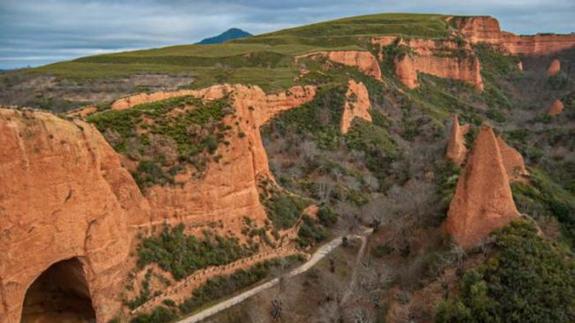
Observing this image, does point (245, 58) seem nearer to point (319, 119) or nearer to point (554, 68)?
point (319, 119)

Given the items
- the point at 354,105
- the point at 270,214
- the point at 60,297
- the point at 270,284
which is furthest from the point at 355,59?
the point at 60,297

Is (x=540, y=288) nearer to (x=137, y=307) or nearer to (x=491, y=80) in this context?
(x=137, y=307)

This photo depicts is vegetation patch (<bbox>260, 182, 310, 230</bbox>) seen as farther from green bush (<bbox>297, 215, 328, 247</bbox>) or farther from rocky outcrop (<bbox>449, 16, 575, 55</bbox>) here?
rocky outcrop (<bbox>449, 16, 575, 55</bbox>)

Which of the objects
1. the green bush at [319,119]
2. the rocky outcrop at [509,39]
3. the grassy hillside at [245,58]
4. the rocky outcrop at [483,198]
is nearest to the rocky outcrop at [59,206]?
the rocky outcrop at [483,198]

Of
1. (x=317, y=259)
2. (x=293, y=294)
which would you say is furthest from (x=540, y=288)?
(x=317, y=259)

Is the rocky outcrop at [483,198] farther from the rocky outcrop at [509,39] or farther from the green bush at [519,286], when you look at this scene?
the rocky outcrop at [509,39]
